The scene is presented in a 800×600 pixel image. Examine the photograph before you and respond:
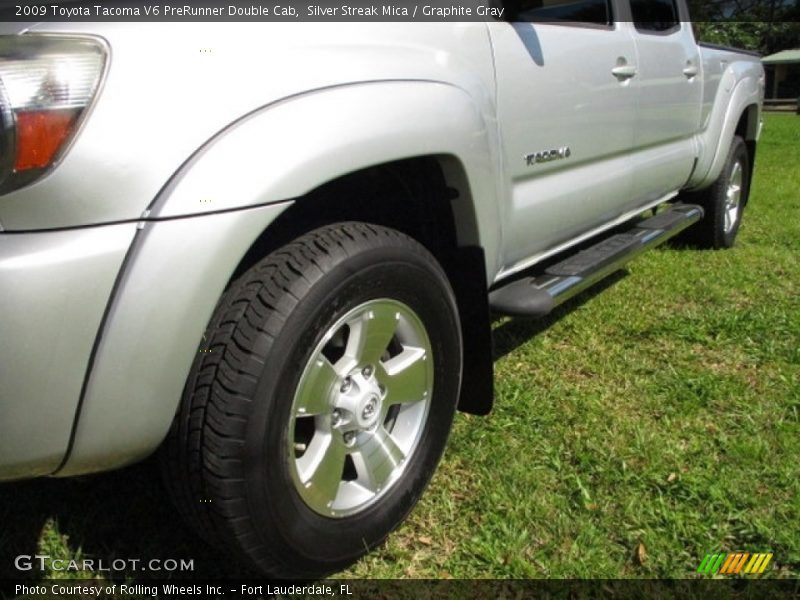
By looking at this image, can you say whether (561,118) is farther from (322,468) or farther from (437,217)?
(322,468)

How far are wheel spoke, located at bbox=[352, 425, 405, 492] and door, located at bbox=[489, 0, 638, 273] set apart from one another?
79 centimetres

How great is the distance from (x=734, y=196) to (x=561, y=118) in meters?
3.16

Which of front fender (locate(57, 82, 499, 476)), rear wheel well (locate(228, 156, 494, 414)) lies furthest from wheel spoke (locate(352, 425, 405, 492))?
front fender (locate(57, 82, 499, 476))

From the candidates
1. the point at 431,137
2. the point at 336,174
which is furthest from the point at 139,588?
the point at 431,137

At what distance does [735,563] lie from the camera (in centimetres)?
205

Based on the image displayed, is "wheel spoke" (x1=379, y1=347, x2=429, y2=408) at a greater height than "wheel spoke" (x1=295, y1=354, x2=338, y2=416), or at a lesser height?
lesser

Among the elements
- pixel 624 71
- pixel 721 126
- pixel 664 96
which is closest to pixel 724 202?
pixel 721 126

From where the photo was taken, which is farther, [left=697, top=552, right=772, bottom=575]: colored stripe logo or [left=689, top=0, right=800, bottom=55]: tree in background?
[left=689, top=0, right=800, bottom=55]: tree in background

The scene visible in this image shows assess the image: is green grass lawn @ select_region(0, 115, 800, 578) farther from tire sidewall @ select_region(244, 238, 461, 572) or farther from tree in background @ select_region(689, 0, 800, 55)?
tree in background @ select_region(689, 0, 800, 55)

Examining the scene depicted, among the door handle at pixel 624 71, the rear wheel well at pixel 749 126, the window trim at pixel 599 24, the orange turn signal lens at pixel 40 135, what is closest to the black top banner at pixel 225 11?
the orange turn signal lens at pixel 40 135

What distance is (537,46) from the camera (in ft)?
8.16

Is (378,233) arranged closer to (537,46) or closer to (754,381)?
(537,46)

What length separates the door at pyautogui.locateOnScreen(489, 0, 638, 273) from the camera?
2.40m

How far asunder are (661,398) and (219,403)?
1.91 metres
